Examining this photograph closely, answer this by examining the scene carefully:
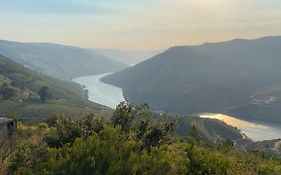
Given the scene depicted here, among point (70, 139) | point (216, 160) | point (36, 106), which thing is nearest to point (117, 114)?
point (70, 139)

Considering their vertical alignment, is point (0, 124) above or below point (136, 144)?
below

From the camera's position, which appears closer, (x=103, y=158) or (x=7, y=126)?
(x=103, y=158)

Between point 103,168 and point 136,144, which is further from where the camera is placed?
point 136,144

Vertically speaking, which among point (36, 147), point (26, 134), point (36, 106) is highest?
point (36, 147)

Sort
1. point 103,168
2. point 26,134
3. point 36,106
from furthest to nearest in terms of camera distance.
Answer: point 36,106, point 26,134, point 103,168

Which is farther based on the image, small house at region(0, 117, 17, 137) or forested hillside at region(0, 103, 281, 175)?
small house at region(0, 117, 17, 137)

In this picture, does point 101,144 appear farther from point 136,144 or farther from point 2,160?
point 2,160

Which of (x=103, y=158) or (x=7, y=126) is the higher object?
(x=103, y=158)

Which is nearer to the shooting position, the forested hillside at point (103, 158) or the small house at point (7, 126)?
the forested hillside at point (103, 158)

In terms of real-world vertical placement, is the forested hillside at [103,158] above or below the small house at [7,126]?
above

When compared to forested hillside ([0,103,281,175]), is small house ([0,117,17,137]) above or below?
below

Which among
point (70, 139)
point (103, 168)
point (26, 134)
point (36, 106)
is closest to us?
point (103, 168)
